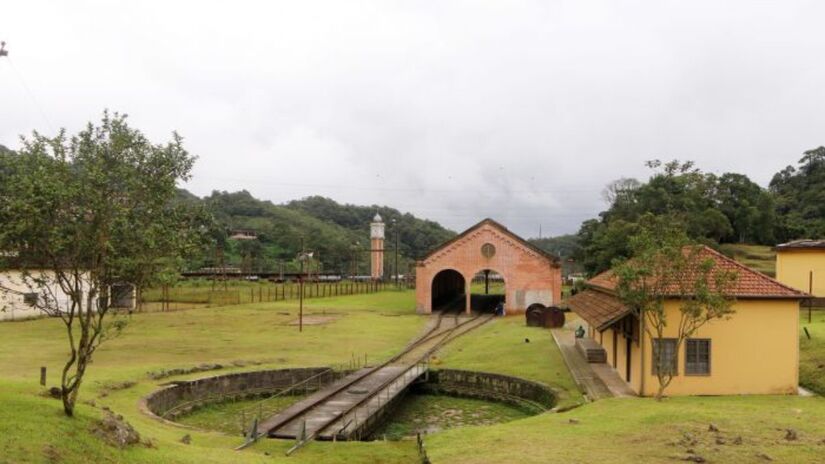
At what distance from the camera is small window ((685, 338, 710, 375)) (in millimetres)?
20844

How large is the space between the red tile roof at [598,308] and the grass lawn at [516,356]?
7.13 feet

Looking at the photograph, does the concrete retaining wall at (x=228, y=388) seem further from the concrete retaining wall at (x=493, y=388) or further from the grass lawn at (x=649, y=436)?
the grass lawn at (x=649, y=436)

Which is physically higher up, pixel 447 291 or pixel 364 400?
pixel 447 291

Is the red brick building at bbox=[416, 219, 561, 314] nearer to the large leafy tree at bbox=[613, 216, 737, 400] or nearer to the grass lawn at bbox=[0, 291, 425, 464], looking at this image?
the grass lawn at bbox=[0, 291, 425, 464]

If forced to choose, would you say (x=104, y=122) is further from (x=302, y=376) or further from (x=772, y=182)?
(x=772, y=182)

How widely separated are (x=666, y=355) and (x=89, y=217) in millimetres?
15890

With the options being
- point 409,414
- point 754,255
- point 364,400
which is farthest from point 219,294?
point 754,255

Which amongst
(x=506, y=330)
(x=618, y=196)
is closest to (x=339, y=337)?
(x=506, y=330)

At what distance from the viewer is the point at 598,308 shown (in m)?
25.2

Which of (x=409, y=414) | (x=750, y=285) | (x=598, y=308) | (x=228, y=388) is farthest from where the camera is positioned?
(x=598, y=308)

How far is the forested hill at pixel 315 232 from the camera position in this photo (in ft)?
374

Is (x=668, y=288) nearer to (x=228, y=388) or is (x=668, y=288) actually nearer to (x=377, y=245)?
(x=228, y=388)

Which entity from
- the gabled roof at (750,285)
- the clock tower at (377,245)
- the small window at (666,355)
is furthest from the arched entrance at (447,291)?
the small window at (666,355)

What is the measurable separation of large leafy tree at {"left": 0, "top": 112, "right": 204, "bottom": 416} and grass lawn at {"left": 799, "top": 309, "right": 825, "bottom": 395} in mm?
18506
